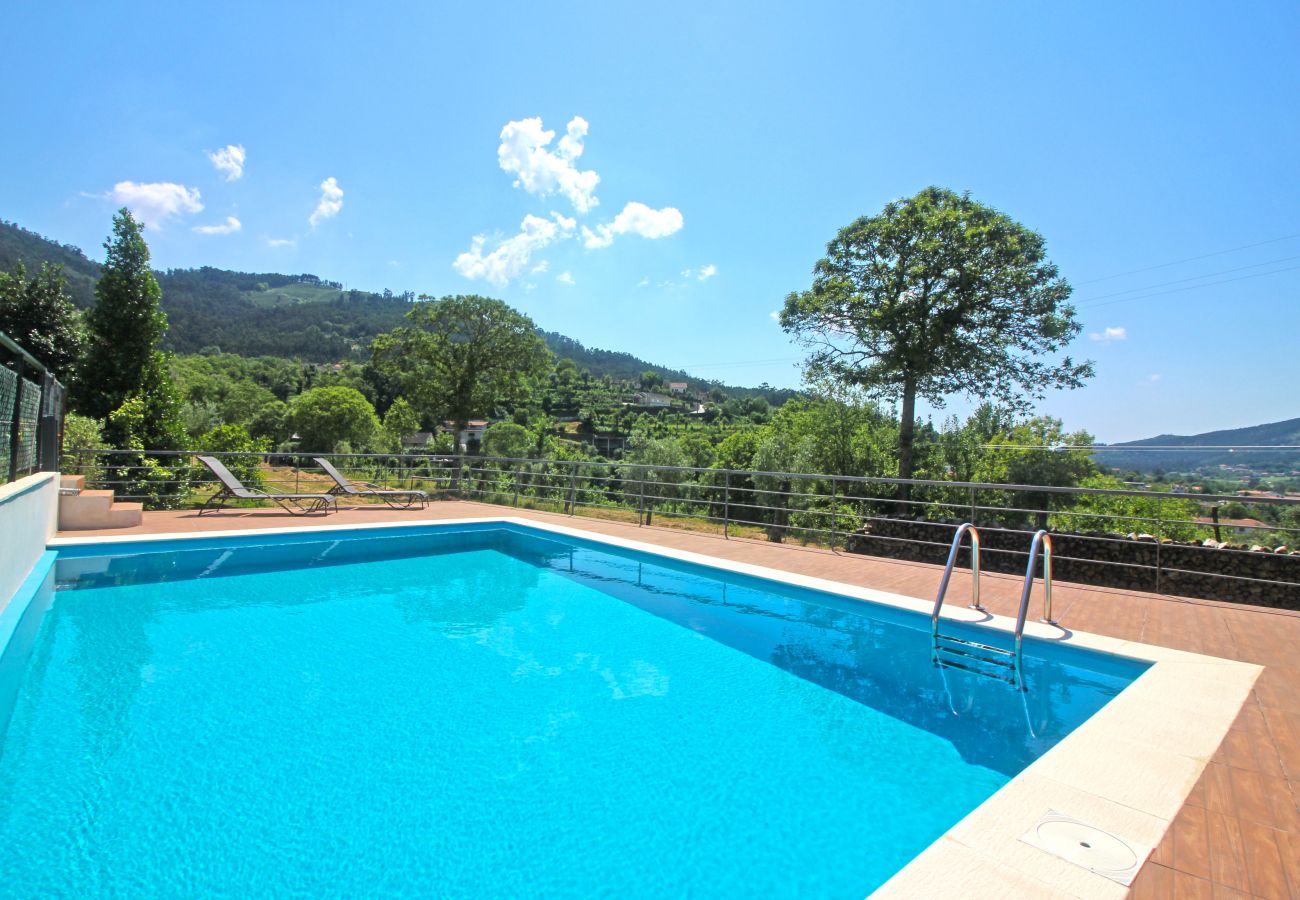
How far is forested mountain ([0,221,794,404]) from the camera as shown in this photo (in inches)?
2382

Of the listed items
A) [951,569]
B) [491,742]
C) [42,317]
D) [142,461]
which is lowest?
[491,742]

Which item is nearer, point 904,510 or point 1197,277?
point 904,510

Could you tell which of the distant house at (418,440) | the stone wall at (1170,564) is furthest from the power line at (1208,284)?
the distant house at (418,440)

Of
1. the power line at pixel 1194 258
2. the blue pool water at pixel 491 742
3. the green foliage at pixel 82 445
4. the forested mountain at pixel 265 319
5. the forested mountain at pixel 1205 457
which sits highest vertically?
the forested mountain at pixel 265 319

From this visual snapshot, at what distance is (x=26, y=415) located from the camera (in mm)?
5066

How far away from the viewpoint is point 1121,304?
57.6ft

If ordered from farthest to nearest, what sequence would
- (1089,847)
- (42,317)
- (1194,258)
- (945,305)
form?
(1194,258) → (42,317) → (945,305) → (1089,847)

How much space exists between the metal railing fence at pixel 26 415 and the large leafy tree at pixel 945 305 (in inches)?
470

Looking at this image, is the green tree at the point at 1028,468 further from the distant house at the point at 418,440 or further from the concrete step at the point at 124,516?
the distant house at the point at 418,440

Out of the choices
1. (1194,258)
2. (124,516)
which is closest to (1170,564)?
(124,516)

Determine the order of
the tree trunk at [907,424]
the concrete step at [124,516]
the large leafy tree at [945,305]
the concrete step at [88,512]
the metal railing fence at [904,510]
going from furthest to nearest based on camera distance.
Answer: the tree trunk at [907,424] → the large leafy tree at [945,305] → the concrete step at [124,516] → the concrete step at [88,512] → the metal railing fence at [904,510]

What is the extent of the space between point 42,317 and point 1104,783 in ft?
57.4

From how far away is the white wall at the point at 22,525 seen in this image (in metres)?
3.71

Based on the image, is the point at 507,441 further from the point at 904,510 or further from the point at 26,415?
the point at 26,415
